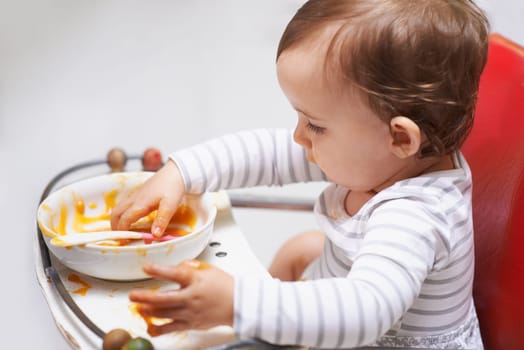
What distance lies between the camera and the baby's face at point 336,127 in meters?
0.70

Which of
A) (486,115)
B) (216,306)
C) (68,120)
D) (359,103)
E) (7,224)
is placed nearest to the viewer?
(216,306)

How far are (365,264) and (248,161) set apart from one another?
0.94 ft

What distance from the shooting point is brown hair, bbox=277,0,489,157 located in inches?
26.0

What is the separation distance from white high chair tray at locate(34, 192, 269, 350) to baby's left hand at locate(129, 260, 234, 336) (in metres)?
0.07

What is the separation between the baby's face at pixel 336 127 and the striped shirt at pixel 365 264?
34mm

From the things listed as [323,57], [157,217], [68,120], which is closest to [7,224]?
[68,120]

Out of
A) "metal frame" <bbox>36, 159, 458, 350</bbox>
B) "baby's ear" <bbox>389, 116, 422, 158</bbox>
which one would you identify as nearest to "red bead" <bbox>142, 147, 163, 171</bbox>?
"metal frame" <bbox>36, 159, 458, 350</bbox>

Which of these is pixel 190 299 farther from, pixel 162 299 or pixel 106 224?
pixel 106 224

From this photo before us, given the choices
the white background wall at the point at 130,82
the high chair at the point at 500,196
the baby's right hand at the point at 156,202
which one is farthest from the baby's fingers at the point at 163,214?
the white background wall at the point at 130,82

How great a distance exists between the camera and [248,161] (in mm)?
878

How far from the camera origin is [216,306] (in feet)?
1.94

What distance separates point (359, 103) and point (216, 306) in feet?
0.80

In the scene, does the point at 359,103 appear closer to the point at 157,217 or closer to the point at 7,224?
the point at 157,217

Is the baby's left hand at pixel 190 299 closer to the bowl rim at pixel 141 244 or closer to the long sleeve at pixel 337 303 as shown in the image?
the long sleeve at pixel 337 303
